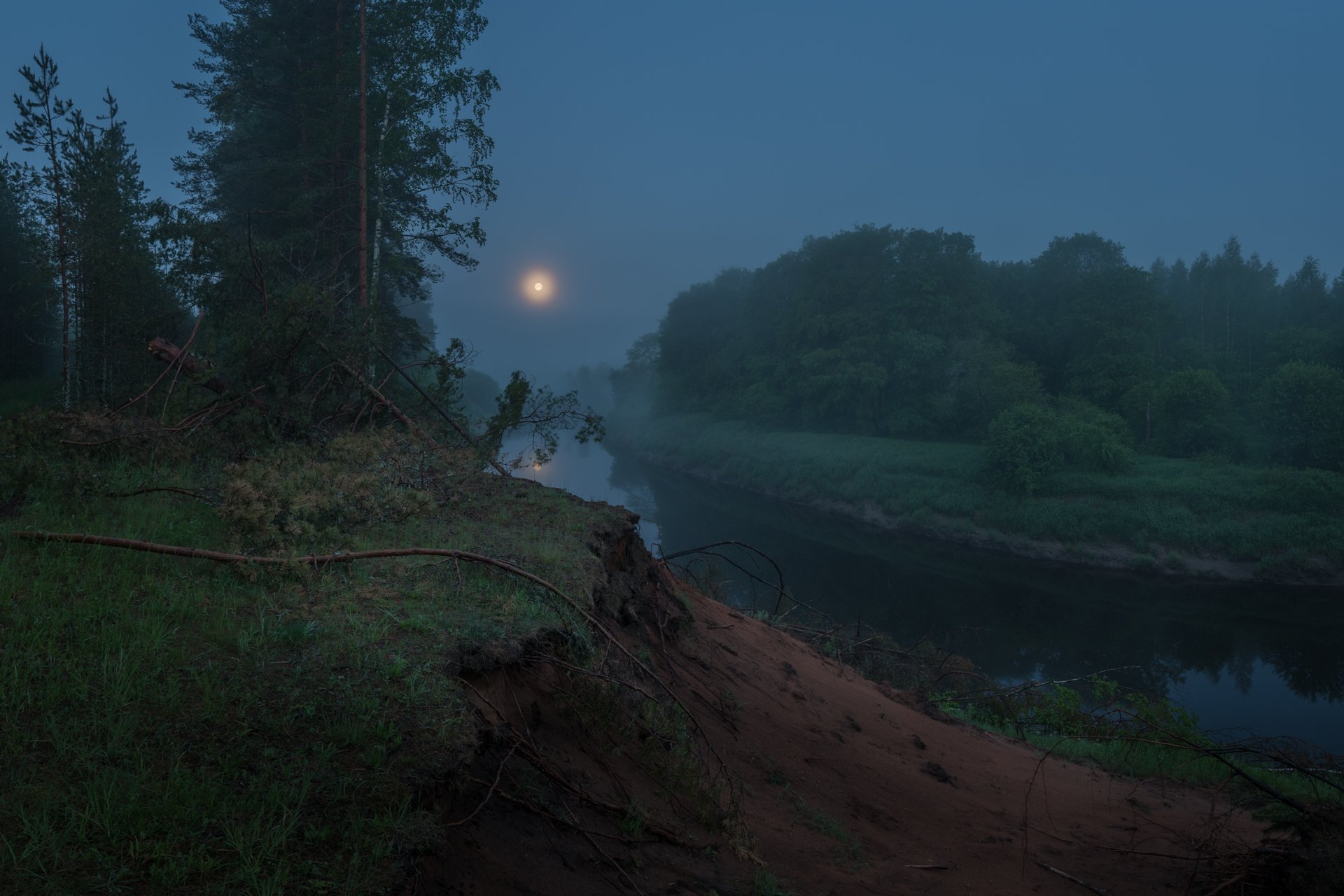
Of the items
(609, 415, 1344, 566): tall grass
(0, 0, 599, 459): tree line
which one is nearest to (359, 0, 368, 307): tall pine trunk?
(0, 0, 599, 459): tree line

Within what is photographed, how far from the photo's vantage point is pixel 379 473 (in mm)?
6676

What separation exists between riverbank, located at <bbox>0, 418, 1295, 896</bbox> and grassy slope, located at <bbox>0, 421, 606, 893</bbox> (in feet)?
0.04

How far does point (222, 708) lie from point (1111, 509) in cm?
3061

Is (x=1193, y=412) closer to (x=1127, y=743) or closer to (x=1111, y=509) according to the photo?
(x=1111, y=509)

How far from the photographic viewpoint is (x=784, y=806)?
455 centimetres

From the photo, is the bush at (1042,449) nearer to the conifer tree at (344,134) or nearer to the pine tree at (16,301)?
the conifer tree at (344,134)

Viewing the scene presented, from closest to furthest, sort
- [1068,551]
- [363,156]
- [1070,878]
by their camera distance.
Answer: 1. [1070,878]
2. [363,156]
3. [1068,551]

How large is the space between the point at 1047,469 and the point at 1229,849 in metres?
27.4

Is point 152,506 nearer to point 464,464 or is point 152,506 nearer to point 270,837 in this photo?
point 464,464

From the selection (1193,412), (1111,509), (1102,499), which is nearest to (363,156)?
(1111,509)

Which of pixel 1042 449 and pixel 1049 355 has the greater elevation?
pixel 1049 355

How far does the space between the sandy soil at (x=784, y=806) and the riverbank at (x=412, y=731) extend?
0.07 ft

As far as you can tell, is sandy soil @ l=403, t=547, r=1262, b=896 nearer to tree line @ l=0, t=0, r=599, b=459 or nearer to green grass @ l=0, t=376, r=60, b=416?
tree line @ l=0, t=0, r=599, b=459

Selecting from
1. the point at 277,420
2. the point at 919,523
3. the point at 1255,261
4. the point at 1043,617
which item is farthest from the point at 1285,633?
the point at 1255,261
